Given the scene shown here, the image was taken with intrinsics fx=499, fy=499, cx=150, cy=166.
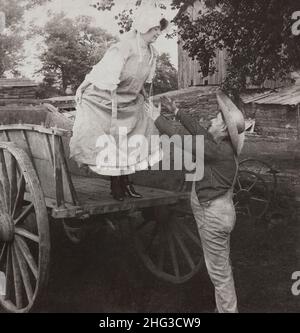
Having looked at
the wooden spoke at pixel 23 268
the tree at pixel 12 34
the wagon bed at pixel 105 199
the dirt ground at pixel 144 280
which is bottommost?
the dirt ground at pixel 144 280

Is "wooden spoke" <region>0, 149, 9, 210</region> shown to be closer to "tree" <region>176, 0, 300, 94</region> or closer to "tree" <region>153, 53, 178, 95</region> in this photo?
"tree" <region>176, 0, 300, 94</region>

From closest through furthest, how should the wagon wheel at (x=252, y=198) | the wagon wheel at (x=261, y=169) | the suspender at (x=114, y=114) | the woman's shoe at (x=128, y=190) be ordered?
1. the suspender at (x=114, y=114)
2. the woman's shoe at (x=128, y=190)
3. the wagon wheel at (x=252, y=198)
4. the wagon wheel at (x=261, y=169)

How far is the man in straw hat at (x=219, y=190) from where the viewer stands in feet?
9.89

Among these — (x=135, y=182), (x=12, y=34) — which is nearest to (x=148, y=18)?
(x=135, y=182)

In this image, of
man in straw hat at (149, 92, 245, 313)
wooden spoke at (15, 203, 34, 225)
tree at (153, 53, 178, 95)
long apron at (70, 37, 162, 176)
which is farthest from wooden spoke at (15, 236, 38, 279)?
tree at (153, 53, 178, 95)

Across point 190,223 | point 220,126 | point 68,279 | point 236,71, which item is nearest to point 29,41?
point 236,71

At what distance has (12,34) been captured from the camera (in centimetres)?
715

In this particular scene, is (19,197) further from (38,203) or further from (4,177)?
(38,203)

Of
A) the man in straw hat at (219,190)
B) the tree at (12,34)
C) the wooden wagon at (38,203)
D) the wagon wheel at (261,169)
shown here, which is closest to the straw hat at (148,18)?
the man in straw hat at (219,190)

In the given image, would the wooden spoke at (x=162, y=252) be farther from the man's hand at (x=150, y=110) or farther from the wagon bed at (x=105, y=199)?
the man's hand at (x=150, y=110)

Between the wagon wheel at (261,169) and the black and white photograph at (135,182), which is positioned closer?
the black and white photograph at (135,182)

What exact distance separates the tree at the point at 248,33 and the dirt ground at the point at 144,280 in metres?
1.95

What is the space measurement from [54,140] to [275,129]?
31.9 feet
